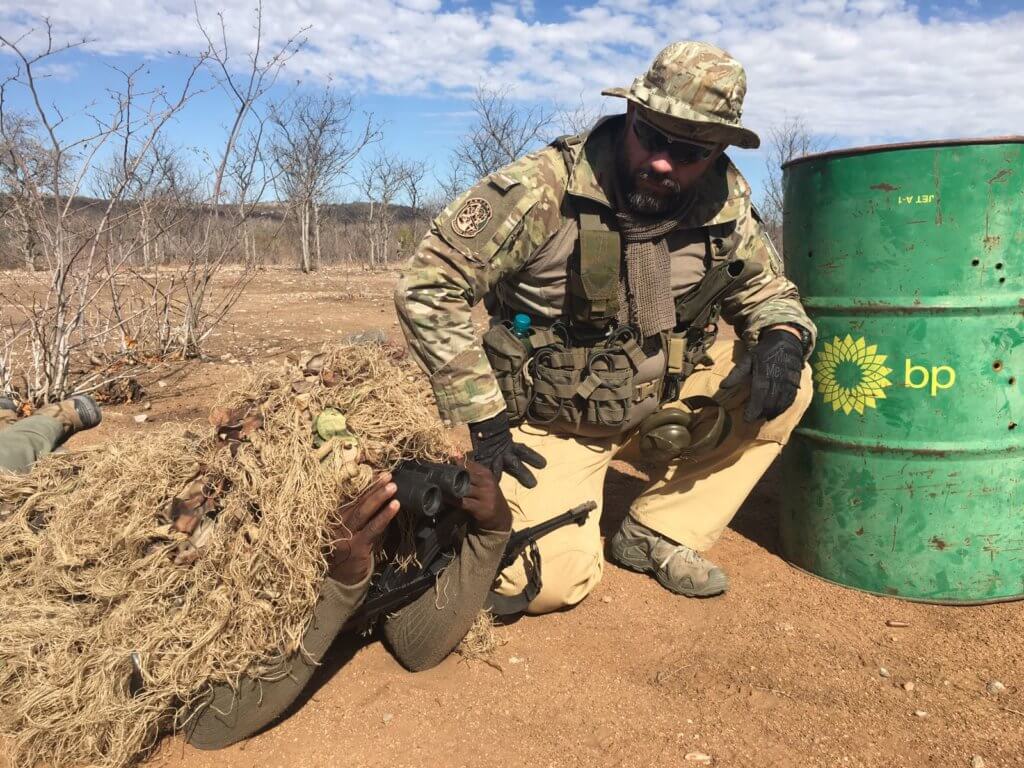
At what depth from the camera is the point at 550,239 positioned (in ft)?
7.99

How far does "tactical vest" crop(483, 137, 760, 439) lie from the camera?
2443 millimetres

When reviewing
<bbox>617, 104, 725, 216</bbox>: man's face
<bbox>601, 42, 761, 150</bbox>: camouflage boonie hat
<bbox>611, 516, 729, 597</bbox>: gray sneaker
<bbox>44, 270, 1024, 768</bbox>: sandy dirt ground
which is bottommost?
<bbox>44, 270, 1024, 768</bbox>: sandy dirt ground

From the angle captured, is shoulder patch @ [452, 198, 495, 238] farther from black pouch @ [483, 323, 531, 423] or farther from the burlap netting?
the burlap netting

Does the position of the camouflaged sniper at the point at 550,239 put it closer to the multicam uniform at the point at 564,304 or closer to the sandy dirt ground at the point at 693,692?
the multicam uniform at the point at 564,304

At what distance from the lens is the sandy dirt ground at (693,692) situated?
174 cm

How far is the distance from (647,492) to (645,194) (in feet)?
3.71

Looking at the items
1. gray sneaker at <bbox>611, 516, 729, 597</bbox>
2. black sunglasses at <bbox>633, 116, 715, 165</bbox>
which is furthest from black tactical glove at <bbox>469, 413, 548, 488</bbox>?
black sunglasses at <bbox>633, 116, 715, 165</bbox>

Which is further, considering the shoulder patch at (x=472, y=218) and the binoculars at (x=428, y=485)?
the shoulder patch at (x=472, y=218)

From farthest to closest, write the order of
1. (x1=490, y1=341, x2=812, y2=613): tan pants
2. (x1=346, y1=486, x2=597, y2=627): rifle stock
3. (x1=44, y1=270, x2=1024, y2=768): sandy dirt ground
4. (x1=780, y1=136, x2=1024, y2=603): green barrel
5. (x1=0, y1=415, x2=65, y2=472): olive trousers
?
1. (x1=0, y1=415, x2=65, y2=472): olive trousers
2. (x1=490, y1=341, x2=812, y2=613): tan pants
3. (x1=780, y1=136, x2=1024, y2=603): green barrel
4. (x1=346, y1=486, x2=597, y2=627): rifle stock
5. (x1=44, y1=270, x2=1024, y2=768): sandy dirt ground

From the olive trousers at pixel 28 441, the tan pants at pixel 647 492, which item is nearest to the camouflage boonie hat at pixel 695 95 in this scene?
the tan pants at pixel 647 492

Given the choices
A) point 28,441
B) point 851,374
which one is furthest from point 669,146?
point 28,441

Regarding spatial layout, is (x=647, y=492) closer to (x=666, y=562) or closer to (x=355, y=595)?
(x=666, y=562)

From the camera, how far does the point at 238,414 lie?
1.68m

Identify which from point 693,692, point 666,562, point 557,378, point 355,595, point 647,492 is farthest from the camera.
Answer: point 647,492
